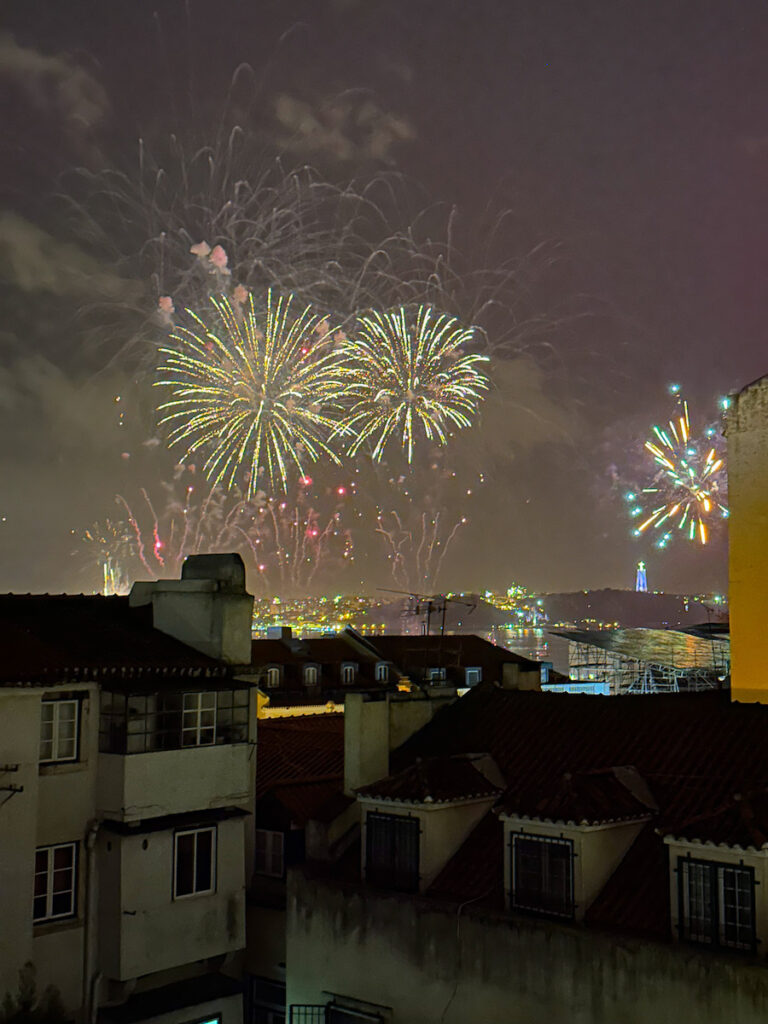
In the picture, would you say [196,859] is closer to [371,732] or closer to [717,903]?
[371,732]

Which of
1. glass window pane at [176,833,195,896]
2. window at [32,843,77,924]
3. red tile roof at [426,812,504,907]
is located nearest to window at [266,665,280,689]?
glass window pane at [176,833,195,896]

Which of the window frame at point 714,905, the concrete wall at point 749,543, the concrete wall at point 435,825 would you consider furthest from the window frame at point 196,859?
the concrete wall at point 749,543

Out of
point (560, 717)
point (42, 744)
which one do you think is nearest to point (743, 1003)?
point (560, 717)

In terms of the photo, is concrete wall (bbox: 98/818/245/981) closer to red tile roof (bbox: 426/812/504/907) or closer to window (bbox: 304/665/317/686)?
red tile roof (bbox: 426/812/504/907)

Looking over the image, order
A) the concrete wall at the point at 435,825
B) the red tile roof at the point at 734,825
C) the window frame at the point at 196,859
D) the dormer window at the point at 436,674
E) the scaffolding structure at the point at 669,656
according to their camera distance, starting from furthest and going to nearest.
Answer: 1. the dormer window at the point at 436,674
2. the scaffolding structure at the point at 669,656
3. the window frame at the point at 196,859
4. the concrete wall at the point at 435,825
5. the red tile roof at the point at 734,825

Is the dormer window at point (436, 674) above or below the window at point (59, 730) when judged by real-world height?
below

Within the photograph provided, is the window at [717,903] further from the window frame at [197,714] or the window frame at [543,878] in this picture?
the window frame at [197,714]
